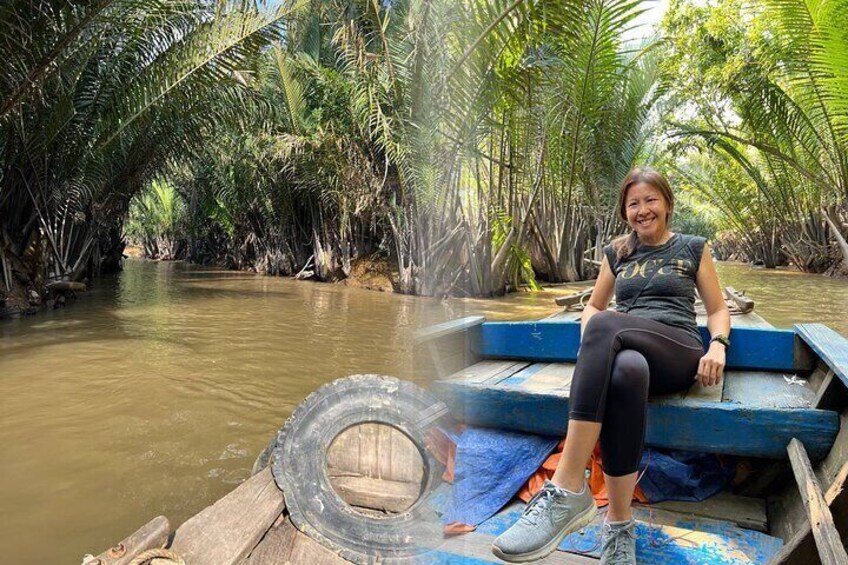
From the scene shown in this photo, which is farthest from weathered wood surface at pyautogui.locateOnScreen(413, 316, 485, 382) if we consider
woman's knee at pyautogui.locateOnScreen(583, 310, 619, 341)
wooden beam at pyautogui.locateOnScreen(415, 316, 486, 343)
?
woman's knee at pyautogui.locateOnScreen(583, 310, 619, 341)

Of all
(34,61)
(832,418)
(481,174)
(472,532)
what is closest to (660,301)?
(832,418)

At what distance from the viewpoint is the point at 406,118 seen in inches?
83.8

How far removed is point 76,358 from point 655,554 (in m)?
4.70

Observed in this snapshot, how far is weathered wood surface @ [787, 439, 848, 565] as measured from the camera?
3.29ft

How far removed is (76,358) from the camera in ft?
15.3

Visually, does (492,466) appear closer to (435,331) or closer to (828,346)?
(435,331)

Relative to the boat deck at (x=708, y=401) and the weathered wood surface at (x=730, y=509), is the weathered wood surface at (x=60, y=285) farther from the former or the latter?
the weathered wood surface at (x=730, y=509)

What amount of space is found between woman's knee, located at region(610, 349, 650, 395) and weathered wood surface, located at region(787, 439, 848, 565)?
36cm

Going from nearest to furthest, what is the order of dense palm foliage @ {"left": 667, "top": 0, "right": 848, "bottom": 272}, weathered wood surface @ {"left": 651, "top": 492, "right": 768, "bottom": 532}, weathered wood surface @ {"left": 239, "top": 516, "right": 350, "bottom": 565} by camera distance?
weathered wood surface @ {"left": 651, "top": 492, "right": 768, "bottom": 532}
weathered wood surface @ {"left": 239, "top": 516, "right": 350, "bottom": 565}
dense palm foliage @ {"left": 667, "top": 0, "right": 848, "bottom": 272}

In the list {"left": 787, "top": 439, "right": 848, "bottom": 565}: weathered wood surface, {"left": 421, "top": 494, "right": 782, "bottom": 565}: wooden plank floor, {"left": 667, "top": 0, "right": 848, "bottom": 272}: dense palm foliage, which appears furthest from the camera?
{"left": 667, "top": 0, "right": 848, "bottom": 272}: dense palm foliage

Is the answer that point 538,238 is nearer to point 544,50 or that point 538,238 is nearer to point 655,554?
point 544,50

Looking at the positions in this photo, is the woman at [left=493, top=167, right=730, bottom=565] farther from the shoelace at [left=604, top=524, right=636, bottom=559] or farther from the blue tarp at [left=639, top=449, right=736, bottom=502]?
the blue tarp at [left=639, top=449, right=736, bottom=502]

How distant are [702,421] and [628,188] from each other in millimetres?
666

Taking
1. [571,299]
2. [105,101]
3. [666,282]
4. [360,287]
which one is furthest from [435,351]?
[360,287]
